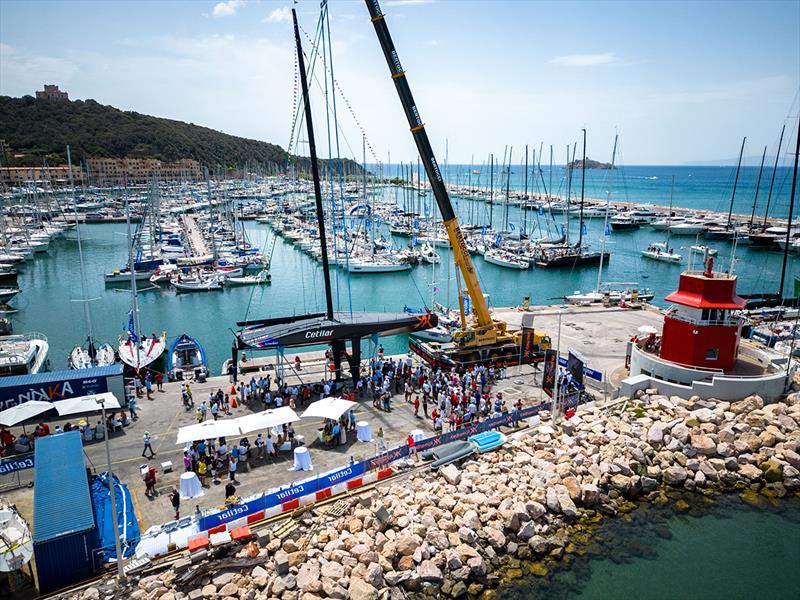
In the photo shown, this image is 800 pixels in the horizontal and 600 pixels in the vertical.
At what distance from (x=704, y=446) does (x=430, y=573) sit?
45.9 ft

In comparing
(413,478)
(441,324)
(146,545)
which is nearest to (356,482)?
(413,478)

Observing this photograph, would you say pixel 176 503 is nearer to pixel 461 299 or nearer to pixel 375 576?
pixel 375 576

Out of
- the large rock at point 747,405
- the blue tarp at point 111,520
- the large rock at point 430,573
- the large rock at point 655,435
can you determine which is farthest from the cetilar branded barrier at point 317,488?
the large rock at point 747,405

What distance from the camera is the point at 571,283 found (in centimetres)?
6712

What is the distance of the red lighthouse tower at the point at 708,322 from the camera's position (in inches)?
1041

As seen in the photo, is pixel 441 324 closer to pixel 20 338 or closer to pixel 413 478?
pixel 413 478

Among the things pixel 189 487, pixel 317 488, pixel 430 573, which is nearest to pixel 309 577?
pixel 317 488

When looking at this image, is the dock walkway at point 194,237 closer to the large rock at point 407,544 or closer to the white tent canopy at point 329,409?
the white tent canopy at point 329,409

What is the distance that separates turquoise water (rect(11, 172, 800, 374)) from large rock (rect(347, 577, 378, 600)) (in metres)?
27.9

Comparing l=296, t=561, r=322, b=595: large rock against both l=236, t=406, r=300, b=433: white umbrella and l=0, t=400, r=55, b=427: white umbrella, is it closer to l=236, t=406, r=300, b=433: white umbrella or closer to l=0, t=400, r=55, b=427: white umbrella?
l=236, t=406, r=300, b=433: white umbrella

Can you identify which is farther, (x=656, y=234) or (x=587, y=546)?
(x=656, y=234)

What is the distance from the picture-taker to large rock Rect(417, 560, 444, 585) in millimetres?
16234

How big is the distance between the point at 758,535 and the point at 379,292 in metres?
48.5

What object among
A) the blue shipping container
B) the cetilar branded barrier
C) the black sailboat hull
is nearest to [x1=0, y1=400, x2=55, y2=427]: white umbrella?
the blue shipping container
